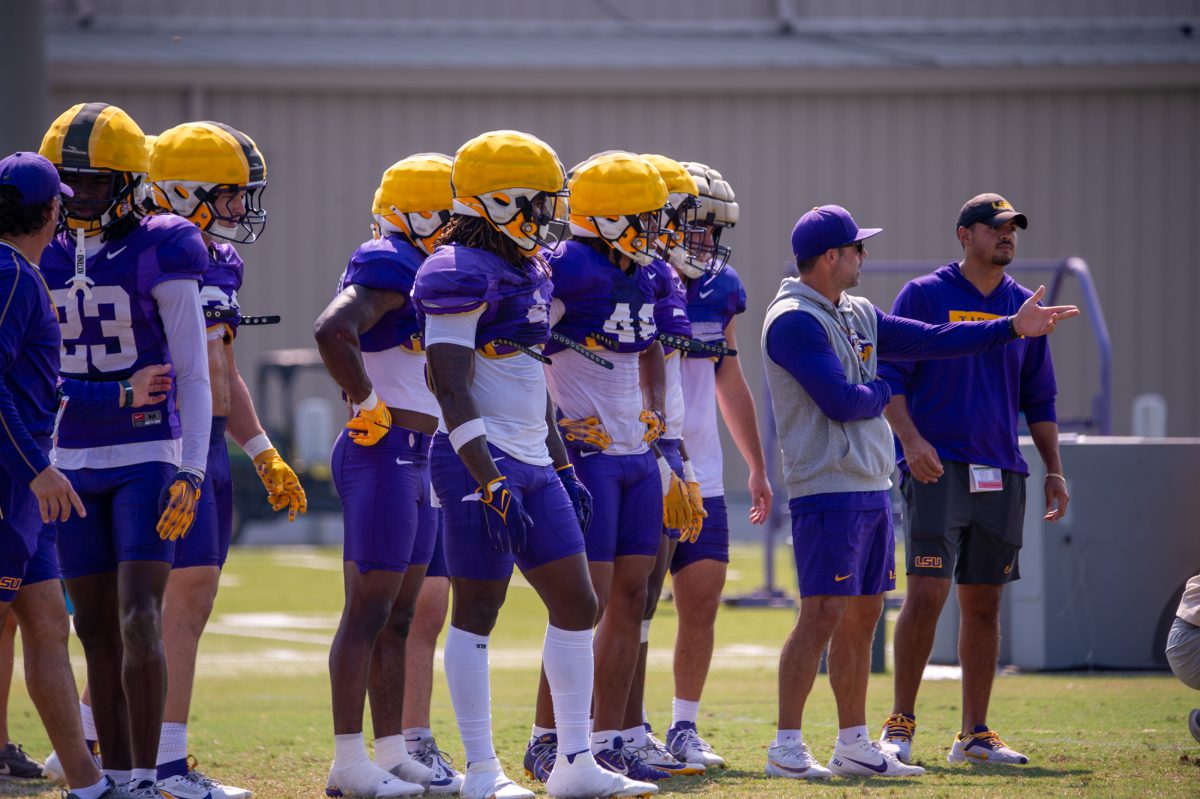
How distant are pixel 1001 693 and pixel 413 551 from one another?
4021mm

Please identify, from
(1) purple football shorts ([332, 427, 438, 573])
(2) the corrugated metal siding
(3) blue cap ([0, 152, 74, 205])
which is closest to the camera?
(3) blue cap ([0, 152, 74, 205])

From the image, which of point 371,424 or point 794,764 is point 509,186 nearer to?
point 371,424

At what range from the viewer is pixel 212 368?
644cm

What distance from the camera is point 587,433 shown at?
20.7 feet

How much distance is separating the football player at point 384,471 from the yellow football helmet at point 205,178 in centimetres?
48

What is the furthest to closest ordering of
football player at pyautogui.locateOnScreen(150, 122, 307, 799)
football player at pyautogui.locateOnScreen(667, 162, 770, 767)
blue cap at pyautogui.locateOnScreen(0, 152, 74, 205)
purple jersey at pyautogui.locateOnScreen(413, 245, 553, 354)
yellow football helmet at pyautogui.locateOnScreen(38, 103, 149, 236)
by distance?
football player at pyautogui.locateOnScreen(667, 162, 770, 767)
football player at pyautogui.locateOnScreen(150, 122, 307, 799)
yellow football helmet at pyautogui.locateOnScreen(38, 103, 149, 236)
purple jersey at pyautogui.locateOnScreen(413, 245, 553, 354)
blue cap at pyautogui.locateOnScreen(0, 152, 74, 205)

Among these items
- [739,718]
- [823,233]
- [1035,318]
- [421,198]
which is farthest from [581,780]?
[739,718]

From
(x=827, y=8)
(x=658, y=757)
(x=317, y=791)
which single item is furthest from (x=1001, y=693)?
(x=827, y=8)

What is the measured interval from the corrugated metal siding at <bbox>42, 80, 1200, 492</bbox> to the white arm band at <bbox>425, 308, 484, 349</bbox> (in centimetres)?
2012

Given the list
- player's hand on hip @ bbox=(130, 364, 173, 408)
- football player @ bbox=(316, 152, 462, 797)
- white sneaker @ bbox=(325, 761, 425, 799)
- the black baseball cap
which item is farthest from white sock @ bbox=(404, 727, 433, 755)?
the black baseball cap

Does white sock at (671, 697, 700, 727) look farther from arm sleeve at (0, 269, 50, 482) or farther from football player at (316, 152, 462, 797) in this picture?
arm sleeve at (0, 269, 50, 482)

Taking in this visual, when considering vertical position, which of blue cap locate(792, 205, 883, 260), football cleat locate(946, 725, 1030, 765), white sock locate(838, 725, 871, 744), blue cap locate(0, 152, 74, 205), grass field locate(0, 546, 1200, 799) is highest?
blue cap locate(0, 152, 74, 205)

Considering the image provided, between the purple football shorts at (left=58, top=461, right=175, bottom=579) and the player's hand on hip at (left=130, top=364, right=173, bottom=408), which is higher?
the player's hand on hip at (left=130, top=364, right=173, bottom=408)

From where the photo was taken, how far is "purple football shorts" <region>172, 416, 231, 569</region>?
6.25m
